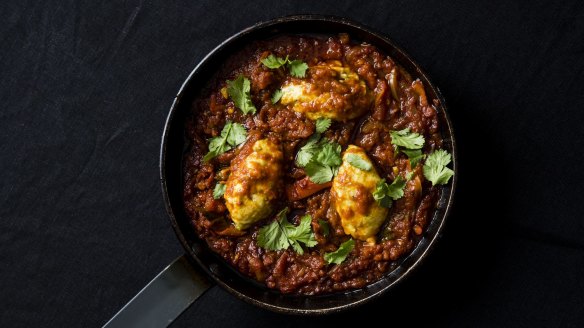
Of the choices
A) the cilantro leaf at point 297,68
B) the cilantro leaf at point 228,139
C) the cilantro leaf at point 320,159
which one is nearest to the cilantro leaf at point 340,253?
the cilantro leaf at point 320,159

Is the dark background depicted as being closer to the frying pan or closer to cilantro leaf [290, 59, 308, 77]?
the frying pan

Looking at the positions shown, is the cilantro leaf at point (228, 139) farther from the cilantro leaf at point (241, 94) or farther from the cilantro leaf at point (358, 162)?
the cilantro leaf at point (358, 162)

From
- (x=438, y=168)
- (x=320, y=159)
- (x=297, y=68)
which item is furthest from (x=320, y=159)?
(x=438, y=168)

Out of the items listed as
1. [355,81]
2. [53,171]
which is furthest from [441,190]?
[53,171]

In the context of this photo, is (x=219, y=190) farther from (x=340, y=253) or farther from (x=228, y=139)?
(x=340, y=253)

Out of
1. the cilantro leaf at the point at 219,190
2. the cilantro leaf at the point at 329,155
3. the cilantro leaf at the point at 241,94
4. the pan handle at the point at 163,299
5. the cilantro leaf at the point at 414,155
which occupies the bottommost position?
the pan handle at the point at 163,299

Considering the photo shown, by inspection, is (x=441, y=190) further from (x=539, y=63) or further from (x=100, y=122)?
(x=100, y=122)
